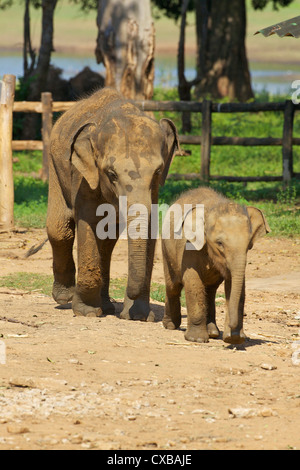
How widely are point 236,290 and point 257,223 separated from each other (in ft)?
2.49

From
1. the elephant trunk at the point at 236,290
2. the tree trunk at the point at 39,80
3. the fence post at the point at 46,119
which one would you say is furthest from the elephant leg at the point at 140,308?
the tree trunk at the point at 39,80

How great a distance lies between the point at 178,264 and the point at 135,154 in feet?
3.36

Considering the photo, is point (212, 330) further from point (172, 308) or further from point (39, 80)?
point (39, 80)

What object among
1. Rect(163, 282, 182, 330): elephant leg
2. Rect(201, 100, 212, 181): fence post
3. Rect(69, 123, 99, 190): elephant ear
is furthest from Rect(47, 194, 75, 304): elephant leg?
Rect(201, 100, 212, 181): fence post

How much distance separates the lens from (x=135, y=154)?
8406mm

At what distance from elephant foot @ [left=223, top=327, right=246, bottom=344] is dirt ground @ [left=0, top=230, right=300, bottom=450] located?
105mm

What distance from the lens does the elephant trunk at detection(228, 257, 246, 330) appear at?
7453mm

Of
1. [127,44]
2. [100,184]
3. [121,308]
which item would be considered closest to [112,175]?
[100,184]

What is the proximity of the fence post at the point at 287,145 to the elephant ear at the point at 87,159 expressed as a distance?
1039 centimetres

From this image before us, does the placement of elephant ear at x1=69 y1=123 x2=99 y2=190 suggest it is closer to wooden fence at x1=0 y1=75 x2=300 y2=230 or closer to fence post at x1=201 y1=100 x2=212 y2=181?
wooden fence at x1=0 y1=75 x2=300 y2=230

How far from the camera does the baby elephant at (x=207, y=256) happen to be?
758 cm

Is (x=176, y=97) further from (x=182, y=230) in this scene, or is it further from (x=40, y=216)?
(x=182, y=230)

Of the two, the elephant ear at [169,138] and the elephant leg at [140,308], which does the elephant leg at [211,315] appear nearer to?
the elephant leg at [140,308]
